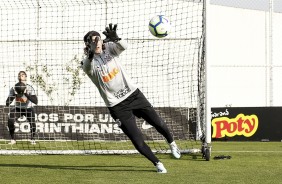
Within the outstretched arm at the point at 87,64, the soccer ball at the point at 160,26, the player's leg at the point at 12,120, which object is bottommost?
the player's leg at the point at 12,120

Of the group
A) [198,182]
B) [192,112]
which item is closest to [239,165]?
[198,182]

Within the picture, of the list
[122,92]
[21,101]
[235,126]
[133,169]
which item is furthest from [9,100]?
[122,92]

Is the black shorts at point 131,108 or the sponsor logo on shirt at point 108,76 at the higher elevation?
the sponsor logo on shirt at point 108,76

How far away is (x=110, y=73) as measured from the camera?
9.85m

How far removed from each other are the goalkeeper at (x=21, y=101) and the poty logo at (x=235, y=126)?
6102 mm

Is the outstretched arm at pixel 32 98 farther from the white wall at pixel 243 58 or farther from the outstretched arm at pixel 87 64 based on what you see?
the white wall at pixel 243 58

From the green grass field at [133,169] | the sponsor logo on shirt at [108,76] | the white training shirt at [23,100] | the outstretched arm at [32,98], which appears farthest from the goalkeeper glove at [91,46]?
the white training shirt at [23,100]

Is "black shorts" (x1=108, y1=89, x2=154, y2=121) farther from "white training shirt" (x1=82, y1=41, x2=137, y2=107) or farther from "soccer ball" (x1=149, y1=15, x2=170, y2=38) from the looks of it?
"soccer ball" (x1=149, y1=15, x2=170, y2=38)

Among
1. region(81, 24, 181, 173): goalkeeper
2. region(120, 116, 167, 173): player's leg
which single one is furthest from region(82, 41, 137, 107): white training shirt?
region(120, 116, 167, 173): player's leg

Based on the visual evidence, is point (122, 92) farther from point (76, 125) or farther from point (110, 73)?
point (76, 125)

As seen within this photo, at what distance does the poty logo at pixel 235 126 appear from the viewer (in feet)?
67.1

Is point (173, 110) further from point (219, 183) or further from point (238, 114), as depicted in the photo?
point (219, 183)

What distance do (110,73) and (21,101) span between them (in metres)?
8.38

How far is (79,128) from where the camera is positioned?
62.6 ft
